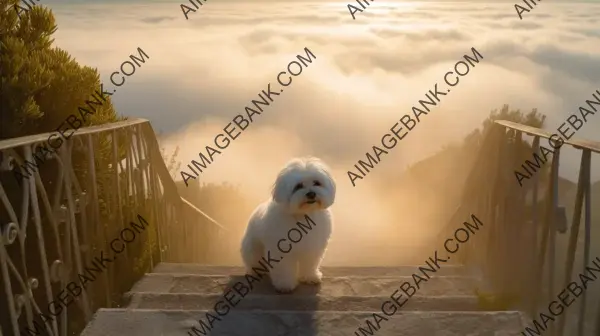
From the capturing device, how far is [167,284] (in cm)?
389

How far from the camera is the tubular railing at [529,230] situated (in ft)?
8.34

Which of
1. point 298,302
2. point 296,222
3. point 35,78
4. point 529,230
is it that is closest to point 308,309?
point 298,302

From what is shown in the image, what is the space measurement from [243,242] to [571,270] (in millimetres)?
2152

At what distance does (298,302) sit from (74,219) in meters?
1.30

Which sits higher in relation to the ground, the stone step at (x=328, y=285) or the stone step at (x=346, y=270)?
the stone step at (x=328, y=285)

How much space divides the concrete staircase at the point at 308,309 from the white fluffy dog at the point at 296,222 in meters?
0.12

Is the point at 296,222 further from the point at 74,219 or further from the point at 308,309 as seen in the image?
the point at 74,219

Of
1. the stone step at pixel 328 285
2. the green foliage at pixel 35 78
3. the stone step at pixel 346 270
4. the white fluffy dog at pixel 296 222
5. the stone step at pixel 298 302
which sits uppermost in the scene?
the green foliage at pixel 35 78

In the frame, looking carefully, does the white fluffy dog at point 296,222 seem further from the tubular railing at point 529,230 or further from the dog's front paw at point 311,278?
the tubular railing at point 529,230

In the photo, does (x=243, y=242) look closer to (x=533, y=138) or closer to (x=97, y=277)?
(x=97, y=277)

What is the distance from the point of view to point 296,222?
3.63 metres

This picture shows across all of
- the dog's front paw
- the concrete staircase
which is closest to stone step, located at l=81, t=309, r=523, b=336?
the concrete staircase

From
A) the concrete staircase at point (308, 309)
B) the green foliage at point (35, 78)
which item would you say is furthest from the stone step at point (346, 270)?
the green foliage at point (35, 78)

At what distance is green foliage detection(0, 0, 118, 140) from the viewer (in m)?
3.37
